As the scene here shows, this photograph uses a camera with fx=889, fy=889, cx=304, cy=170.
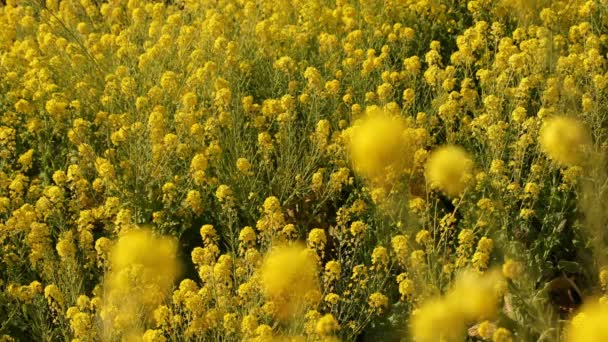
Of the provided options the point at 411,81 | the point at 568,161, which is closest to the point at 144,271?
the point at 568,161

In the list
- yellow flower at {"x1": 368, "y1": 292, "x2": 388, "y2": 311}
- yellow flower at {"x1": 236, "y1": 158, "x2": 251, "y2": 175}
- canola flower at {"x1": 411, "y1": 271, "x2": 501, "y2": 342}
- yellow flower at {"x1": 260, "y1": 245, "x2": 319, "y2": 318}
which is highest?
yellow flower at {"x1": 236, "y1": 158, "x2": 251, "y2": 175}

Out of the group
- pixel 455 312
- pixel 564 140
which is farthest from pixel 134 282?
pixel 564 140

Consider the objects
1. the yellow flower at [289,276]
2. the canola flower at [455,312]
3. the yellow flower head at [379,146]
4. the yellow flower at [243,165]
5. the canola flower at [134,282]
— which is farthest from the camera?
the yellow flower at [243,165]

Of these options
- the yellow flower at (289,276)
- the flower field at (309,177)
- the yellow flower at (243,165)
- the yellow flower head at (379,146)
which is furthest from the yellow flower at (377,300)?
the yellow flower at (243,165)

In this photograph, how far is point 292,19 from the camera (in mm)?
6160

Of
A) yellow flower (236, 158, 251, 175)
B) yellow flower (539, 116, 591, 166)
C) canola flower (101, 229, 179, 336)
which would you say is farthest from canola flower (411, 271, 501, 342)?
yellow flower (236, 158, 251, 175)

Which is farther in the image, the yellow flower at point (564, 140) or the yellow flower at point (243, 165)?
the yellow flower at point (243, 165)

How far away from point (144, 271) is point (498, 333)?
51.7 inches

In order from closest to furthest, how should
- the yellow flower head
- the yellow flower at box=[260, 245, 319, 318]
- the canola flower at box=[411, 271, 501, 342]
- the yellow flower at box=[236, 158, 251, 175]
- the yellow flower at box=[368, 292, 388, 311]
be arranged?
the canola flower at box=[411, 271, 501, 342], the yellow flower head, the yellow flower at box=[260, 245, 319, 318], the yellow flower at box=[368, 292, 388, 311], the yellow flower at box=[236, 158, 251, 175]

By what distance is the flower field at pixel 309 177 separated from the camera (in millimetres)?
3256

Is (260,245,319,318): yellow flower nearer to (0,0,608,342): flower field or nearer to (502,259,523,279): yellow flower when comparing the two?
(0,0,608,342): flower field

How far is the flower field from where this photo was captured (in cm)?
326

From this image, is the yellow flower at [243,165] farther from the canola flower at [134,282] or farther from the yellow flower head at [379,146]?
the yellow flower head at [379,146]

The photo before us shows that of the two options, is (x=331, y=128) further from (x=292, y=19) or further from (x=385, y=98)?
(x=292, y=19)
